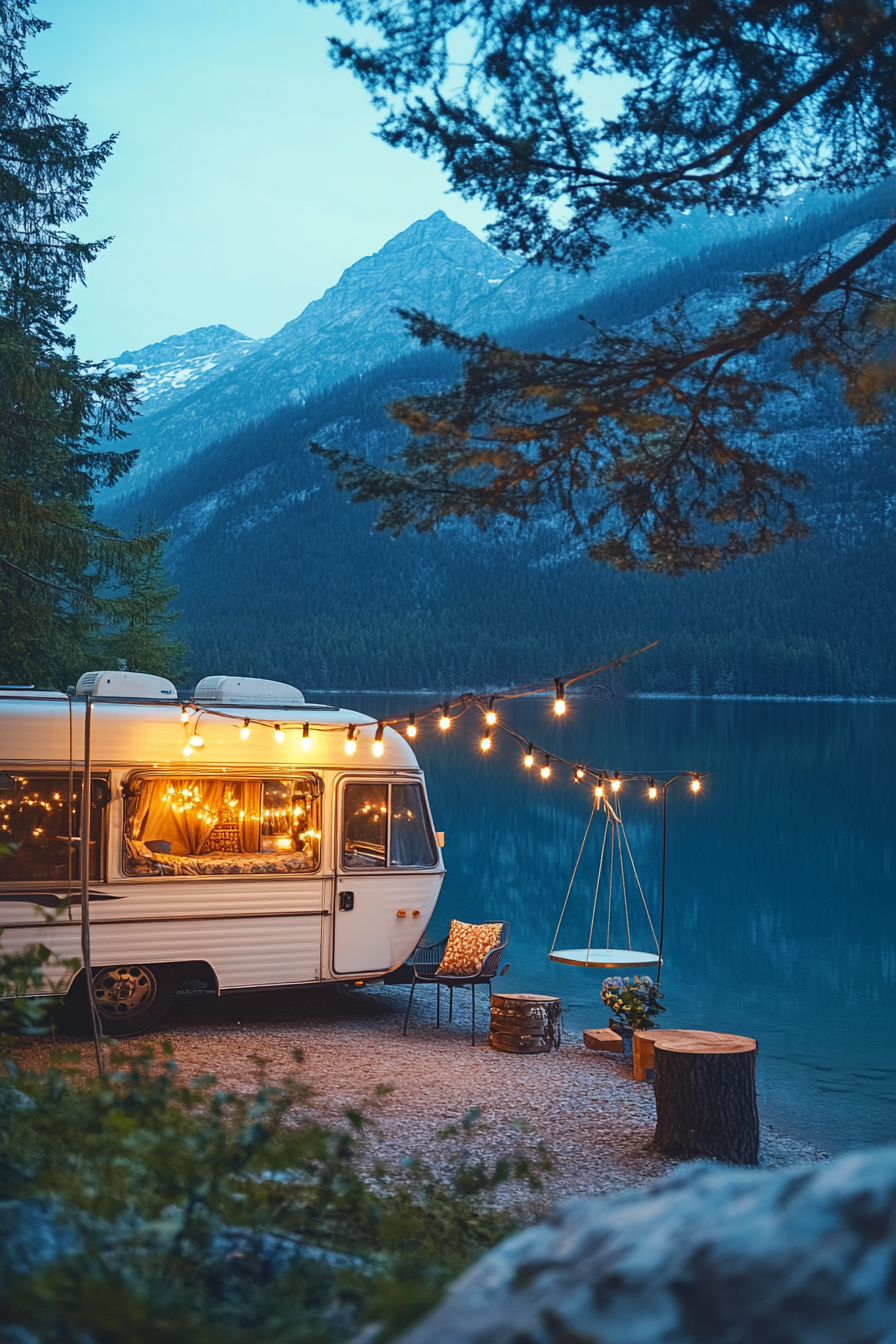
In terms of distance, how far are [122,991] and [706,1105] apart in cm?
458

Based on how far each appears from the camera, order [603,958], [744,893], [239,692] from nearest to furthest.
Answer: [239,692] < [603,958] < [744,893]

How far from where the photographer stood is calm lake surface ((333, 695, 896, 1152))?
1289 centimetres

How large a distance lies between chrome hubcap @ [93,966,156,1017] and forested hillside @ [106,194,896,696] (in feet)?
275

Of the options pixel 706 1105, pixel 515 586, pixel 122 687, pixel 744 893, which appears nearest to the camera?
pixel 706 1105

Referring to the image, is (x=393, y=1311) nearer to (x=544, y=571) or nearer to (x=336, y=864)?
(x=336, y=864)

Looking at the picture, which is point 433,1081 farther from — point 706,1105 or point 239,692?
point 239,692

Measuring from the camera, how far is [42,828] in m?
9.38

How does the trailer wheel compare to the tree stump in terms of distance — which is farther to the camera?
the trailer wheel

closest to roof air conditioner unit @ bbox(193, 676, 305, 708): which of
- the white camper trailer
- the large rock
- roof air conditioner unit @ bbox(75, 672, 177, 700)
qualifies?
the white camper trailer

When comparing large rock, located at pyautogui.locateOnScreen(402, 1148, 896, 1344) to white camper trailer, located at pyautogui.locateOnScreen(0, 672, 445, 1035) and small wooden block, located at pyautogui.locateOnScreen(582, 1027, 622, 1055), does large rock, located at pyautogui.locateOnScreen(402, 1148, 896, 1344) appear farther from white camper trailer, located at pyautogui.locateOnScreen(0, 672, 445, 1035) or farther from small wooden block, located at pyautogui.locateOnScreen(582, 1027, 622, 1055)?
small wooden block, located at pyautogui.locateOnScreen(582, 1027, 622, 1055)

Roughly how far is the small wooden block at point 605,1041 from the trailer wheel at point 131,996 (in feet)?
11.7

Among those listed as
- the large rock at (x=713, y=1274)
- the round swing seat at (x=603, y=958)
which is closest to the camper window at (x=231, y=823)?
the round swing seat at (x=603, y=958)

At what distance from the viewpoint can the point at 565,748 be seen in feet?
191

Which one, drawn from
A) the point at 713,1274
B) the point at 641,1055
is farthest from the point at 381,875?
the point at 713,1274
